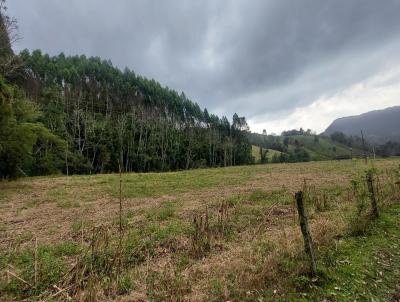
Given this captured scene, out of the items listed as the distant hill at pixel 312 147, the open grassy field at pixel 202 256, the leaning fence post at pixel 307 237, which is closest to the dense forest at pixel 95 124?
the open grassy field at pixel 202 256

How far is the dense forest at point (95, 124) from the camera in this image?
74.3ft

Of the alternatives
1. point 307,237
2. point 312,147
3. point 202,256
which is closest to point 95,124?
point 202,256

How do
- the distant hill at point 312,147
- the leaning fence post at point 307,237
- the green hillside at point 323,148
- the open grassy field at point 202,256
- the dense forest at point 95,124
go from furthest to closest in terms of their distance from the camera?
the green hillside at point 323,148 < the distant hill at point 312,147 < the dense forest at point 95,124 < the leaning fence post at point 307,237 < the open grassy field at point 202,256

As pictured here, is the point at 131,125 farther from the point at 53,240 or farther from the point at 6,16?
the point at 53,240

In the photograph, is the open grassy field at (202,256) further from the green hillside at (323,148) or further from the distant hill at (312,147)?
the green hillside at (323,148)

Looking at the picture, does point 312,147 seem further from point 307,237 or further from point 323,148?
point 307,237

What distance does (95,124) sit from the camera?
52.9 meters

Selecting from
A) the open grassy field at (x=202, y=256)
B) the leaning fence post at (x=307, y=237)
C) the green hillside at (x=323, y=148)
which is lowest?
the open grassy field at (x=202, y=256)

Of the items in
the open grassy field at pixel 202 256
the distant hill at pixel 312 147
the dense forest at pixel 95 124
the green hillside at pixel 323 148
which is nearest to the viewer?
the open grassy field at pixel 202 256

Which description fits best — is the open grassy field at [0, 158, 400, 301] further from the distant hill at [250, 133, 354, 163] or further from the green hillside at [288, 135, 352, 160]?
the green hillside at [288, 135, 352, 160]

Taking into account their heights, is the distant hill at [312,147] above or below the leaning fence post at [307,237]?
above

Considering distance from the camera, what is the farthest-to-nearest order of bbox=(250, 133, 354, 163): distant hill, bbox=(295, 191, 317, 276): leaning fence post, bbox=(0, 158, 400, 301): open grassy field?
bbox=(250, 133, 354, 163): distant hill < bbox=(295, 191, 317, 276): leaning fence post < bbox=(0, 158, 400, 301): open grassy field

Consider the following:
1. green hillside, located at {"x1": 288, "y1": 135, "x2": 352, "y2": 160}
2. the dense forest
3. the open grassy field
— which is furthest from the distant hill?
the open grassy field

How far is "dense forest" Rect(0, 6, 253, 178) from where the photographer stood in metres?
22.6
